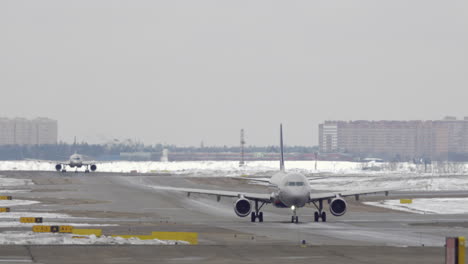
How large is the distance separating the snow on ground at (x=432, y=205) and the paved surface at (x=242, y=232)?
2.62 metres

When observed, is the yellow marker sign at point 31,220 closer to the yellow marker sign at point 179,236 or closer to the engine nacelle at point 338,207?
the yellow marker sign at point 179,236

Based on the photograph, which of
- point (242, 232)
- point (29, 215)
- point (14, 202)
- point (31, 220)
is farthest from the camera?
point (14, 202)

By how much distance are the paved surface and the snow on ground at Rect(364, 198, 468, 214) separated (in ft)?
8.60

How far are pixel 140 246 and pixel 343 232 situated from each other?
14291 mm

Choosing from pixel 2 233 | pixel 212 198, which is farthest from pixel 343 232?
pixel 212 198

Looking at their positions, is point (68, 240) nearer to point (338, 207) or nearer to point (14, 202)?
point (338, 207)

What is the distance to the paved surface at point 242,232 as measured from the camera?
32438 millimetres

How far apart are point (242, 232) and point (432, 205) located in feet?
101

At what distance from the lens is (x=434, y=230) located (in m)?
48.0

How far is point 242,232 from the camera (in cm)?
4556

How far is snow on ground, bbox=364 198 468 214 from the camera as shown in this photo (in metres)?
66.8

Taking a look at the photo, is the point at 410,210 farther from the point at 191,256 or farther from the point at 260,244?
the point at 191,256


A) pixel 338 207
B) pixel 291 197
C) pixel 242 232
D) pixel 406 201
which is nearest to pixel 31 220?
pixel 242 232

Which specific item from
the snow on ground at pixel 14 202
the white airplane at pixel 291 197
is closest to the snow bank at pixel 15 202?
the snow on ground at pixel 14 202
